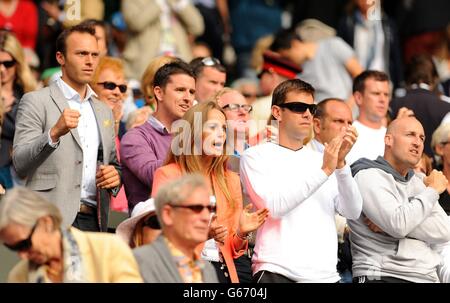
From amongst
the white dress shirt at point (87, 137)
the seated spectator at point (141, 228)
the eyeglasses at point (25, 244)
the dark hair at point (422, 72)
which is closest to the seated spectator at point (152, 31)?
the dark hair at point (422, 72)

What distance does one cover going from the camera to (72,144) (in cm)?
1033

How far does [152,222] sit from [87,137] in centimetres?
161

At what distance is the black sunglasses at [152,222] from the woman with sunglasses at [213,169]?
0.61 metres

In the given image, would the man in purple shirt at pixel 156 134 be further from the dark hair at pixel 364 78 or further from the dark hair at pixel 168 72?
the dark hair at pixel 364 78

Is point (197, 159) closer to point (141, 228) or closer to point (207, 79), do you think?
point (141, 228)

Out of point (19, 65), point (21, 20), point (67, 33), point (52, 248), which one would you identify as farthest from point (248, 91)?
point (52, 248)

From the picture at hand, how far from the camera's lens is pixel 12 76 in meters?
12.7

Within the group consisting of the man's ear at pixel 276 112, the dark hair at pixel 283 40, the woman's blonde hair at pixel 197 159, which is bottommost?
the woman's blonde hair at pixel 197 159

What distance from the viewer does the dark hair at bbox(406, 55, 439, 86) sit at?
45.7ft

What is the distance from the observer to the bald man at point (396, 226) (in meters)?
10.2

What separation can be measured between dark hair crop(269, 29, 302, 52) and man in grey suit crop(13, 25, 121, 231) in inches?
173

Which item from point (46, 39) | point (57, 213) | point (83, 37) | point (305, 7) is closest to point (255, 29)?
point (305, 7)

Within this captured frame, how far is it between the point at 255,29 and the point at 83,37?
25.9 ft
